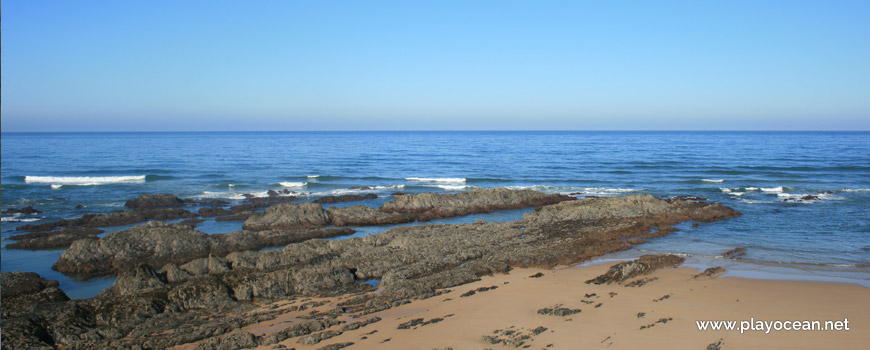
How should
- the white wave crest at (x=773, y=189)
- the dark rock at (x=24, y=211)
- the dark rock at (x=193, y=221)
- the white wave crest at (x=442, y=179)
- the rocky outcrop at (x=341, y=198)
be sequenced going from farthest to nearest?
the white wave crest at (x=442, y=179)
the white wave crest at (x=773, y=189)
the rocky outcrop at (x=341, y=198)
the dark rock at (x=24, y=211)
the dark rock at (x=193, y=221)

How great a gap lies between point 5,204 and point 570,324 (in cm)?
2888

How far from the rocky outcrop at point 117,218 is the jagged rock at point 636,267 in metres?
17.8

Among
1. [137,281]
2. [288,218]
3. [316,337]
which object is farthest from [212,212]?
[316,337]

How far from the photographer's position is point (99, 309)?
32.7ft

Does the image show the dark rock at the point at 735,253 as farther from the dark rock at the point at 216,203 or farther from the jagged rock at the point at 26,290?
the dark rock at the point at 216,203

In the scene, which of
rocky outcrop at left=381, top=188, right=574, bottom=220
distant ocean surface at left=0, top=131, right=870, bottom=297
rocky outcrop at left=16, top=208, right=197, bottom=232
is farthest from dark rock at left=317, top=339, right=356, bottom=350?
rocky outcrop at left=16, top=208, right=197, bottom=232

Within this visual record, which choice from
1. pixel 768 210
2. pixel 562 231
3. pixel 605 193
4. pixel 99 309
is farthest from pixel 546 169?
pixel 99 309

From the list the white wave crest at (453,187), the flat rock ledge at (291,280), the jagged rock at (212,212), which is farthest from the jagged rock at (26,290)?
the white wave crest at (453,187)

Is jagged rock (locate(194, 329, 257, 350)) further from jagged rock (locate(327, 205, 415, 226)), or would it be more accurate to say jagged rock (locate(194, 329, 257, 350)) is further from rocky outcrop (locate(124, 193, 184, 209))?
rocky outcrop (locate(124, 193, 184, 209))

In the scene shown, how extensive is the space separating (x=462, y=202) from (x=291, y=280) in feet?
41.4

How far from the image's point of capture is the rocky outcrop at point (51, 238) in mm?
16797

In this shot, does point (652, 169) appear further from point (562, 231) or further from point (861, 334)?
point (861, 334)

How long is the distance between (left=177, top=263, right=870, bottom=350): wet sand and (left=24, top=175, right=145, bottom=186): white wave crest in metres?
30.6

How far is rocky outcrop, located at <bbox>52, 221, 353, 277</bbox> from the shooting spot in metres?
13.9
